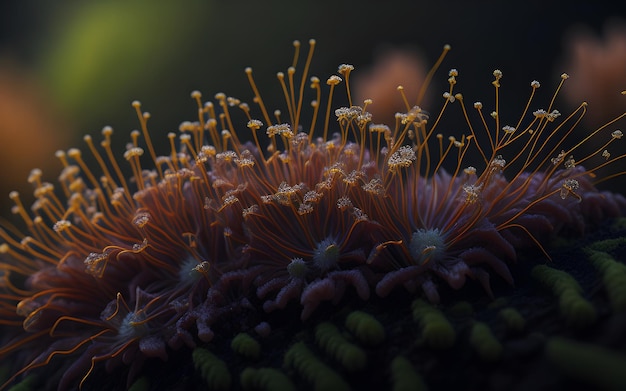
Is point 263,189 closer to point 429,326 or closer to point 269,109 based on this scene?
point 429,326

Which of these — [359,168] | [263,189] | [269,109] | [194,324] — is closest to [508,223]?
[359,168]

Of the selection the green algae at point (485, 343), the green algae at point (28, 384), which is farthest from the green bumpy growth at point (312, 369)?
the green algae at point (28, 384)

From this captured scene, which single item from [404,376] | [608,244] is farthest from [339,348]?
[608,244]

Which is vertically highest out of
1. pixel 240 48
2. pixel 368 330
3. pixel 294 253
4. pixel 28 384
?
pixel 240 48

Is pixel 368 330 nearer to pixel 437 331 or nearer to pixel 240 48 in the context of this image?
pixel 437 331

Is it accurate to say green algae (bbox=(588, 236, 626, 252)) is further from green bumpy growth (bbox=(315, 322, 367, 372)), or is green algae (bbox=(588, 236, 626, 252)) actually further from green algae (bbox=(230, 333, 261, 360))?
green algae (bbox=(230, 333, 261, 360))

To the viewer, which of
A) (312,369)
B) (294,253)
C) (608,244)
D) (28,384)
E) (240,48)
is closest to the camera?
(312,369)
